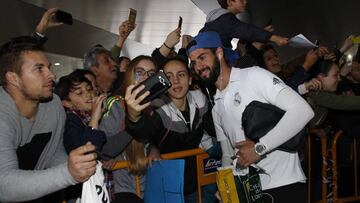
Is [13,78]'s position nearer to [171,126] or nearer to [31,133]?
[31,133]

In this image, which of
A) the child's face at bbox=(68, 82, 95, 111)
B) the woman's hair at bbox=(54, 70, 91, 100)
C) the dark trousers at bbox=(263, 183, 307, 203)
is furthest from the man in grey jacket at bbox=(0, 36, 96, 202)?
the dark trousers at bbox=(263, 183, 307, 203)

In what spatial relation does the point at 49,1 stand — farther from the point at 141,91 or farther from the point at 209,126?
the point at 141,91

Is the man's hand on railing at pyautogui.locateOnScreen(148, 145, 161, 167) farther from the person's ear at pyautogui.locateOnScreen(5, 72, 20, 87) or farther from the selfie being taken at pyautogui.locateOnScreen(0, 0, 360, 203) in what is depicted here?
the person's ear at pyautogui.locateOnScreen(5, 72, 20, 87)

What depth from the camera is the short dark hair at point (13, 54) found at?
2.45 m

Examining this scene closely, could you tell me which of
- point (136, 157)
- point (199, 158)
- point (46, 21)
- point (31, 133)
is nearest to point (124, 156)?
point (136, 157)

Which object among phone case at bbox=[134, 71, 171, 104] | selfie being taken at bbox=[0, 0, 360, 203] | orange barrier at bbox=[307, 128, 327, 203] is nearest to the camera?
selfie being taken at bbox=[0, 0, 360, 203]

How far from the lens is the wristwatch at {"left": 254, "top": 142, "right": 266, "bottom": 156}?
2777 mm

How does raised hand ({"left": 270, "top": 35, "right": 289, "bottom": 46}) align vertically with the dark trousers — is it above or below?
above

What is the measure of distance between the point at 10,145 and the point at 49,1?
7.86 meters

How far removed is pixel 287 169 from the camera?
2957mm

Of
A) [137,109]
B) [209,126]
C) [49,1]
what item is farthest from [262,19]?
[137,109]

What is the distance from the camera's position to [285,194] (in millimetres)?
2916

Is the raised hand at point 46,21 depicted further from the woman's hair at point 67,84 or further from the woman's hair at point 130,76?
the woman's hair at point 130,76

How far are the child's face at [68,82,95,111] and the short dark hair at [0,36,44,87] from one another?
117 cm
